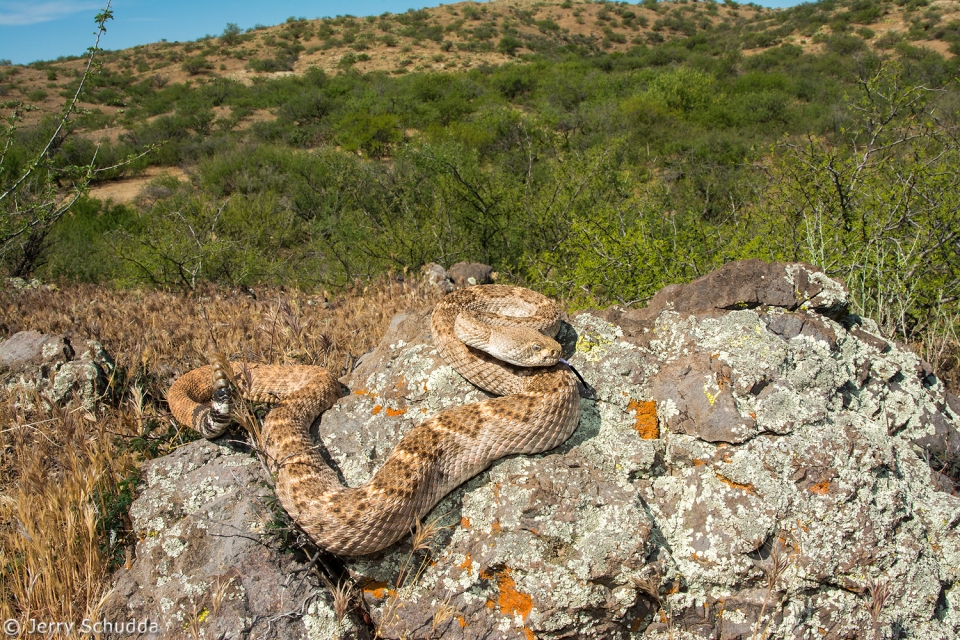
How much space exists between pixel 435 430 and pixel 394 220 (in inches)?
388

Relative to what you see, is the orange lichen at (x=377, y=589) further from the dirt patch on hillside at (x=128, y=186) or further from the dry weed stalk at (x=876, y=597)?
the dirt patch on hillside at (x=128, y=186)

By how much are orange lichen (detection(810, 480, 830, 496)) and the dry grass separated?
368 cm

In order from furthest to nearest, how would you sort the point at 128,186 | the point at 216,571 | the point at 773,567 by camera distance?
the point at 128,186 < the point at 216,571 < the point at 773,567

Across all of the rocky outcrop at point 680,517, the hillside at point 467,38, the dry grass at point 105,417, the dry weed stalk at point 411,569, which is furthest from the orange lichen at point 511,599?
the hillside at point 467,38

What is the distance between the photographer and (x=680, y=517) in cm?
313

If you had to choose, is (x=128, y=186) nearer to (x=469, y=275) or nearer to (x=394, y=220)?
(x=394, y=220)

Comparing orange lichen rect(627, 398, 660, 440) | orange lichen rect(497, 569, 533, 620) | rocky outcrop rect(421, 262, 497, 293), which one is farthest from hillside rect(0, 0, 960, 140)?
orange lichen rect(497, 569, 533, 620)

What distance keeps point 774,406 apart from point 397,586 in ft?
7.81

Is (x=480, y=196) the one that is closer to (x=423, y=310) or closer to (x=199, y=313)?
(x=199, y=313)

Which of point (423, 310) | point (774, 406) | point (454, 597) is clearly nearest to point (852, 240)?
point (774, 406)

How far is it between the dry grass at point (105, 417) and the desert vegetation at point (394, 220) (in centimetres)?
2

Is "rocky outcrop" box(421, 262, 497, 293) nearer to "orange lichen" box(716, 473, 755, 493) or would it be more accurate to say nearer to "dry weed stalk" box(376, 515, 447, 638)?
"dry weed stalk" box(376, 515, 447, 638)

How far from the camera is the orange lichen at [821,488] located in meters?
3.05

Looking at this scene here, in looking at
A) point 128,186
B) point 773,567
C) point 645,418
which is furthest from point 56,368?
point 128,186
